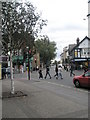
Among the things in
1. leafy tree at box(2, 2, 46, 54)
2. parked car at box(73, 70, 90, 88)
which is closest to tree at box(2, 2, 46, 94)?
leafy tree at box(2, 2, 46, 54)

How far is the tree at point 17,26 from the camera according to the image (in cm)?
940

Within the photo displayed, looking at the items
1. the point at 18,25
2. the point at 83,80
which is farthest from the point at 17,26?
the point at 83,80

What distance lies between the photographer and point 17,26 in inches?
385

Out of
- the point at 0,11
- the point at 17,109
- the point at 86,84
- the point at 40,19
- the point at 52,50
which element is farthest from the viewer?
the point at 52,50

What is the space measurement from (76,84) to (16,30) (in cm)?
604

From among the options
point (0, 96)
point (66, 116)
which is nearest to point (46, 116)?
point (66, 116)

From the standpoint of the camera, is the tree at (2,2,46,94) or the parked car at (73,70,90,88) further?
the parked car at (73,70,90,88)

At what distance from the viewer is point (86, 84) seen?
39.4 feet

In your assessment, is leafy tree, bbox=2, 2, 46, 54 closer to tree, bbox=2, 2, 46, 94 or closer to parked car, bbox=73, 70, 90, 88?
tree, bbox=2, 2, 46, 94

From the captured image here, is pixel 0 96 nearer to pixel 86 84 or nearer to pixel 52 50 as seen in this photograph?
pixel 86 84

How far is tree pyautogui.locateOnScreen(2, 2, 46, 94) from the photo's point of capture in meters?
9.40

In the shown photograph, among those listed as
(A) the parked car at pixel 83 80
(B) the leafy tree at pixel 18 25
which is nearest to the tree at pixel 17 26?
(B) the leafy tree at pixel 18 25

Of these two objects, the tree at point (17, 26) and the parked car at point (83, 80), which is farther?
the parked car at point (83, 80)

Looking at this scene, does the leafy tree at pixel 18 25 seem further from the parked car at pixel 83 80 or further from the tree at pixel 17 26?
the parked car at pixel 83 80
